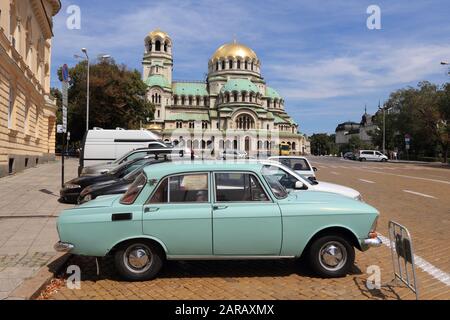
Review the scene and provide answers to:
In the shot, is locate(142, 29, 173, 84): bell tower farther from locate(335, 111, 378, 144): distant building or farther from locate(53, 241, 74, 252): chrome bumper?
locate(53, 241, 74, 252): chrome bumper

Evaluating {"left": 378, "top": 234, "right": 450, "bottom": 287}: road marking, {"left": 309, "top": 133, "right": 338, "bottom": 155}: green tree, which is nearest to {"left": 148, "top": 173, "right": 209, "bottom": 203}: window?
{"left": 378, "top": 234, "right": 450, "bottom": 287}: road marking

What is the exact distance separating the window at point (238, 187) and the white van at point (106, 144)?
14006mm

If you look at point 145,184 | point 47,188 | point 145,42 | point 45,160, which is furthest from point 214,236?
point 145,42

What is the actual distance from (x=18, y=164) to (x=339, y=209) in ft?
72.8

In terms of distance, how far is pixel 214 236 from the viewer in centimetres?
568

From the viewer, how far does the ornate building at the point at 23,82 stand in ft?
68.7

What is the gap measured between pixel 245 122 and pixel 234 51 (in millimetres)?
18890

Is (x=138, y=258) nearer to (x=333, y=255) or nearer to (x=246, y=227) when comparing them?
(x=246, y=227)

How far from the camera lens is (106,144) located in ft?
65.8

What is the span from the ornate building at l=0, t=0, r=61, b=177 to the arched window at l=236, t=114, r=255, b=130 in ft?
236

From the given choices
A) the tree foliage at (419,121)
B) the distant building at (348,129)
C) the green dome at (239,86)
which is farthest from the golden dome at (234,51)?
the distant building at (348,129)

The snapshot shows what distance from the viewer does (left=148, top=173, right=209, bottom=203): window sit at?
19.2 feet

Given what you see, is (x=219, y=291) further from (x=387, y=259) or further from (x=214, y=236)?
(x=387, y=259)

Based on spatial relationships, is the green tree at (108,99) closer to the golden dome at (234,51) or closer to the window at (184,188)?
the window at (184,188)
